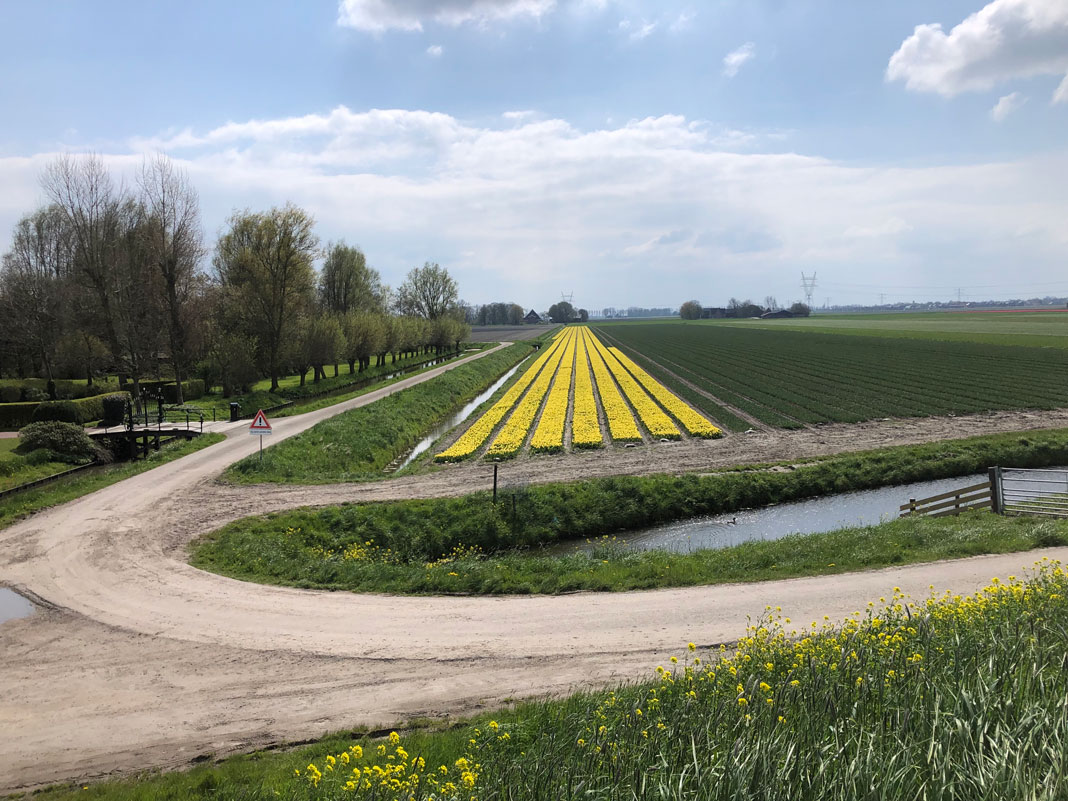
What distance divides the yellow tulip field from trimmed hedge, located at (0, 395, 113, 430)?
20824mm

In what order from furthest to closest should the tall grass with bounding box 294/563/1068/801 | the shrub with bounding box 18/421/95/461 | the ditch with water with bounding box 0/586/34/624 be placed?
the shrub with bounding box 18/421/95/461
the ditch with water with bounding box 0/586/34/624
the tall grass with bounding box 294/563/1068/801

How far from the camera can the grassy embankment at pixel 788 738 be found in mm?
4020

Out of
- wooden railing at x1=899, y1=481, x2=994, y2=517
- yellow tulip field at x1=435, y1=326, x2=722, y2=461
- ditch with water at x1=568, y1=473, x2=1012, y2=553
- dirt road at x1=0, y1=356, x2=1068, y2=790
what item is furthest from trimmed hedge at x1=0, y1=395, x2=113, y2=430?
wooden railing at x1=899, y1=481, x2=994, y2=517

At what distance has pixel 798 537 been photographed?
17.1 metres

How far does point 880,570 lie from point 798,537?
3.32 metres

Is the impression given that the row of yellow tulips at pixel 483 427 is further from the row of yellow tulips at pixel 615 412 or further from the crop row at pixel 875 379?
the crop row at pixel 875 379

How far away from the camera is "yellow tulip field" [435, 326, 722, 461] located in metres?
30.7

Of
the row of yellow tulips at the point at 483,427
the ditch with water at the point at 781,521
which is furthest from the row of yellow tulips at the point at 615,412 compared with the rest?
the ditch with water at the point at 781,521

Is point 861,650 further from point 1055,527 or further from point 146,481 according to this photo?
point 146,481

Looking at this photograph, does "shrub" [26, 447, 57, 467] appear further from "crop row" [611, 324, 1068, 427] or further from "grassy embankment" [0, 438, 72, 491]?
"crop row" [611, 324, 1068, 427]

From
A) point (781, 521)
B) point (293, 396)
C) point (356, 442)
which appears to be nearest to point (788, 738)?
point (781, 521)

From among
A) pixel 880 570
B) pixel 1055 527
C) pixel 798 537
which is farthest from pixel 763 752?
pixel 1055 527

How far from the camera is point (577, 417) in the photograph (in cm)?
3747

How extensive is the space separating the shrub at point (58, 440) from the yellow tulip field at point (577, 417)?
15.8 meters
